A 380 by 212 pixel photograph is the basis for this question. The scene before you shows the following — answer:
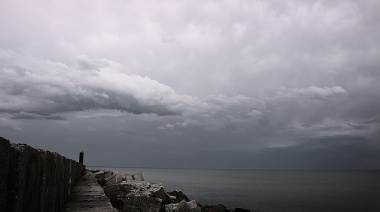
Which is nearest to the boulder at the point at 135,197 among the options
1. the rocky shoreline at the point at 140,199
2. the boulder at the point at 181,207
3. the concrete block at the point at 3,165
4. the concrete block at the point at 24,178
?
the rocky shoreline at the point at 140,199

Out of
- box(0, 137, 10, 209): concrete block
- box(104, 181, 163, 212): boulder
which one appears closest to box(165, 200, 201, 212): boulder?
box(104, 181, 163, 212): boulder

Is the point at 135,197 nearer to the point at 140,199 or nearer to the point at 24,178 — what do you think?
the point at 140,199

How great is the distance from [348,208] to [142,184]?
132ft

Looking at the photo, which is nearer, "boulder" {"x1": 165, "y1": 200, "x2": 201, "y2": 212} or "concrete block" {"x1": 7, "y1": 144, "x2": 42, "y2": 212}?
"concrete block" {"x1": 7, "y1": 144, "x2": 42, "y2": 212}

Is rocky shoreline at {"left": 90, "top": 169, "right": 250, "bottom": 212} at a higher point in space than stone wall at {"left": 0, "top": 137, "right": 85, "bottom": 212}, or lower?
lower

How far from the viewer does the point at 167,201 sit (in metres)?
15.2

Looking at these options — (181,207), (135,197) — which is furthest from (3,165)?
(181,207)

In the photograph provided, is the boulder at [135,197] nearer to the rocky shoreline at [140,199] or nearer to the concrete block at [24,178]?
the rocky shoreline at [140,199]

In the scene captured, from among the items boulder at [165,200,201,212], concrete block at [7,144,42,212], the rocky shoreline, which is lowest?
boulder at [165,200,201,212]

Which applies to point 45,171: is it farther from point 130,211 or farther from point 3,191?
point 130,211

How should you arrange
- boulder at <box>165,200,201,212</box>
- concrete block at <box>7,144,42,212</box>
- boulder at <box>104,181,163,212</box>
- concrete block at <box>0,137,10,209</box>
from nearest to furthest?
concrete block at <box>0,137,10,209</box> → concrete block at <box>7,144,42,212</box> → boulder at <box>104,181,163,212</box> → boulder at <box>165,200,201,212</box>

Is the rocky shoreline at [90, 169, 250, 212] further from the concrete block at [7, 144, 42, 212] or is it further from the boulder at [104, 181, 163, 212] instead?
the concrete block at [7, 144, 42, 212]

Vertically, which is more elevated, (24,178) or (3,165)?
(3,165)

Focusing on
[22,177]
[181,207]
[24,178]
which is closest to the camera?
[22,177]
